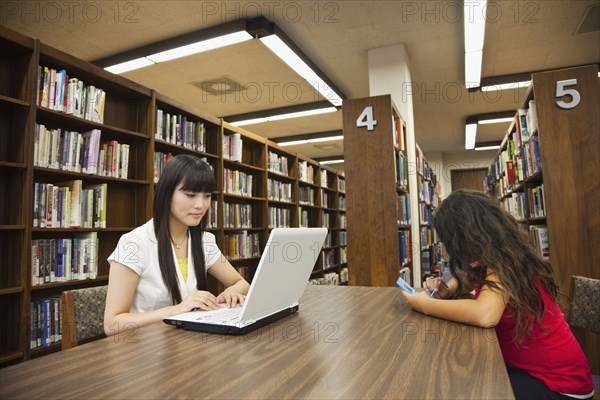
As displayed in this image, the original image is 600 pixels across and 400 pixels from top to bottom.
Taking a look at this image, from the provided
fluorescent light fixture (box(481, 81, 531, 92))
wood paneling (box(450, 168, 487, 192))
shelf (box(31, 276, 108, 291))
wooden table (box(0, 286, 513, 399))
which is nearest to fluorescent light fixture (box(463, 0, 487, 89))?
fluorescent light fixture (box(481, 81, 531, 92))

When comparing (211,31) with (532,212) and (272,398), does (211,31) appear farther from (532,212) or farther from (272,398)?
(272,398)

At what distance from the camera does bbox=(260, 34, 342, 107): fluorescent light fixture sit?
152 inches

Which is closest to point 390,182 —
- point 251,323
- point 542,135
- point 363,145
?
point 363,145

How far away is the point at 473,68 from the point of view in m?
4.61

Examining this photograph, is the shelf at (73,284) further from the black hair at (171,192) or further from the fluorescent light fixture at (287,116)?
the fluorescent light fixture at (287,116)

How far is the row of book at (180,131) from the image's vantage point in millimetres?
3049

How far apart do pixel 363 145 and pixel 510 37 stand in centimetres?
230

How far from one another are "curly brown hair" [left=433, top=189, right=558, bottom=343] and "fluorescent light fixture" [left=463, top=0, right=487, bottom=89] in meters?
2.73

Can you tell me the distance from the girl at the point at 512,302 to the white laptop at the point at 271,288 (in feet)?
1.28

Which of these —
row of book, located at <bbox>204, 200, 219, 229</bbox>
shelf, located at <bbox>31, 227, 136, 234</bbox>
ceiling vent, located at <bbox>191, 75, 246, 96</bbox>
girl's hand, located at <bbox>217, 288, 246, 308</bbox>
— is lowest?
girl's hand, located at <bbox>217, 288, 246, 308</bbox>

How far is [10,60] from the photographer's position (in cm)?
216

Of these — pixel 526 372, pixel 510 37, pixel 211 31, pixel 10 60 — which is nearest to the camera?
pixel 526 372

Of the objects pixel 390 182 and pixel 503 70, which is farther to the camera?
pixel 503 70

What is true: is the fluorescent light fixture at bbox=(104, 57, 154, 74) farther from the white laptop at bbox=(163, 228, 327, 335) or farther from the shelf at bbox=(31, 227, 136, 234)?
the white laptop at bbox=(163, 228, 327, 335)
